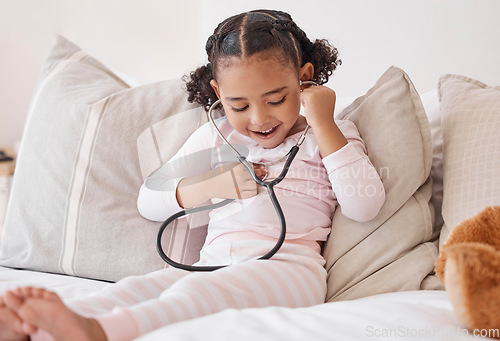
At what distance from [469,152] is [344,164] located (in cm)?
25

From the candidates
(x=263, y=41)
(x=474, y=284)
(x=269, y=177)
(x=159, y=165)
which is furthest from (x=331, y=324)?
(x=159, y=165)

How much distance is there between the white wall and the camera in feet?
4.81

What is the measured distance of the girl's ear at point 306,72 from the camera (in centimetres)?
115

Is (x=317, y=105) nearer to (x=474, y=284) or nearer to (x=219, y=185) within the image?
(x=219, y=185)

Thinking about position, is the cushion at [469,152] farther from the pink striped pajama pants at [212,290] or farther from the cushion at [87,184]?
the cushion at [87,184]

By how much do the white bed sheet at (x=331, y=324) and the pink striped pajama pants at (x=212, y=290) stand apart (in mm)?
59

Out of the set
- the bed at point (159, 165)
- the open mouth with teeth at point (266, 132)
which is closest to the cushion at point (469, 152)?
the bed at point (159, 165)

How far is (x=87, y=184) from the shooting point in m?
1.26

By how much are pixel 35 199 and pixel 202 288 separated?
2.19 ft

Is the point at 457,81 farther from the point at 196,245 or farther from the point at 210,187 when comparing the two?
the point at 196,245

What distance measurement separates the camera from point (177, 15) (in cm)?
246

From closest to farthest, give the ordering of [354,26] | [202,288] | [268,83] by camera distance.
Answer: [202,288] → [268,83] → [354,26]

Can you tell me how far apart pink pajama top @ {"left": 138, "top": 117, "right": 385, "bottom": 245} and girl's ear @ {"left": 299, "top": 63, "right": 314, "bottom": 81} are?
125mm

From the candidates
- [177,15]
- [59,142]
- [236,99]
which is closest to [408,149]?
[236,99]
